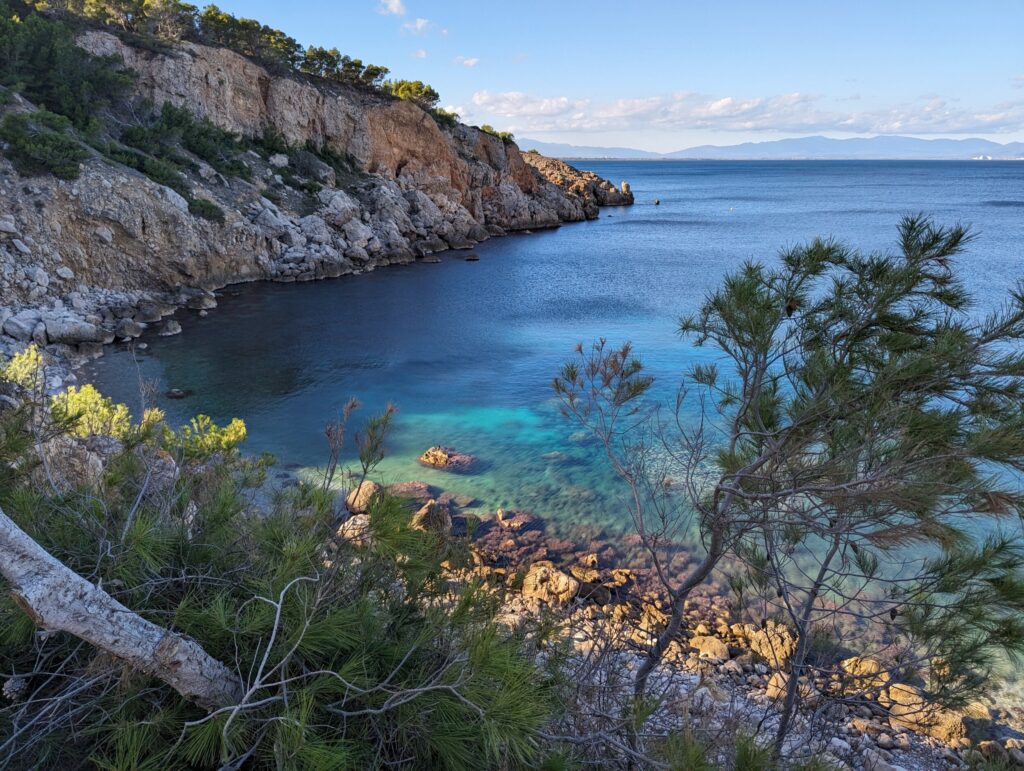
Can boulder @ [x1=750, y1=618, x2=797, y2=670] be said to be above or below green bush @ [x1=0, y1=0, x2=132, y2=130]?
below

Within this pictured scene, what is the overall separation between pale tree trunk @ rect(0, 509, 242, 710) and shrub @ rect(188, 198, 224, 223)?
2629cm

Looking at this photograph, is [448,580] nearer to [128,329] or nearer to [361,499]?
[361,499]

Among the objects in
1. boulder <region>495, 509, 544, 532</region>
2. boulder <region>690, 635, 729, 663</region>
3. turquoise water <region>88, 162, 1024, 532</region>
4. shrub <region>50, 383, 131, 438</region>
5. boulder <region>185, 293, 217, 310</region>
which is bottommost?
boulder <region>690, 635, 729, 663</region>

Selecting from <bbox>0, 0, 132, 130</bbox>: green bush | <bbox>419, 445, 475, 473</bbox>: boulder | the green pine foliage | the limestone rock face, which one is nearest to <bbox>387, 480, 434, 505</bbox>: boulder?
<bbox>419, 445, 475, 473</bbox>: boulder

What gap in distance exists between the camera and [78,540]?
3197 mm

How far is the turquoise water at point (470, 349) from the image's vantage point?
1348cm

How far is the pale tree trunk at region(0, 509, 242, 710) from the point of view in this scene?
2.26 m

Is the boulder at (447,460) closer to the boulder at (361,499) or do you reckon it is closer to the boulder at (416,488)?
the boulder at (416,488)

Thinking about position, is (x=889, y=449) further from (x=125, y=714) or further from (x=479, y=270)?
(x=479, y=270)

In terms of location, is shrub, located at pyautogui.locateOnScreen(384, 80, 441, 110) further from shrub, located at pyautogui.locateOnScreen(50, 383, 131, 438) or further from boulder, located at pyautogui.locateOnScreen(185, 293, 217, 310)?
shrub, located at pyautogui.locateOnScreen(50, 383, 131, 438)

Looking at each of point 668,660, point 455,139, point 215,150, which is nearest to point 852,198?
point 455,139

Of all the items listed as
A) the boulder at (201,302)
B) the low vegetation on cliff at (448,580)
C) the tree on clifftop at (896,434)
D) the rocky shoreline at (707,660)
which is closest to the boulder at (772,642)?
the rocky shoreline at (707,660)

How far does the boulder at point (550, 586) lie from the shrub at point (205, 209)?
2263cm

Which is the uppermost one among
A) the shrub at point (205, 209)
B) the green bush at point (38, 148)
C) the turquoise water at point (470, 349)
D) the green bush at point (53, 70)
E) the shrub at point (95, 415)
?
the green bush at point (53, 70)
